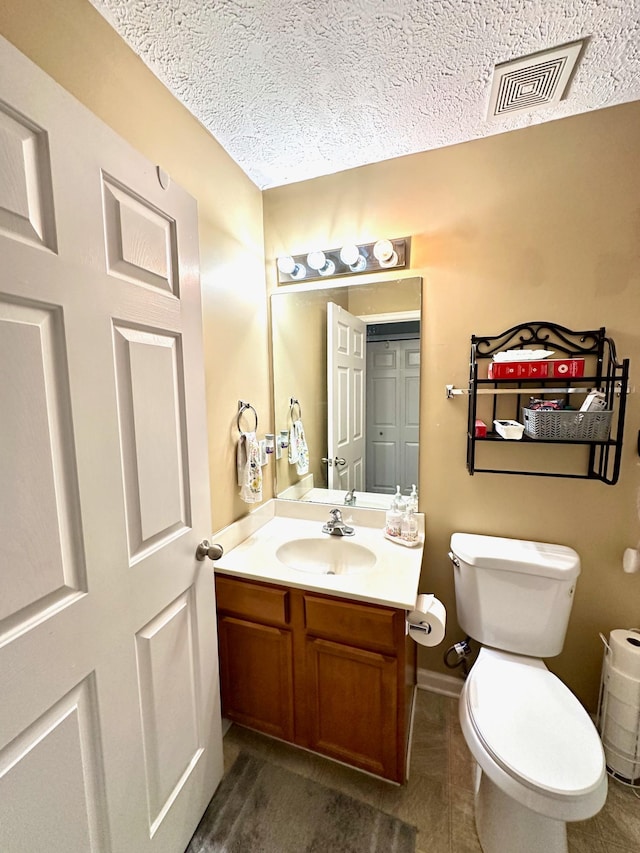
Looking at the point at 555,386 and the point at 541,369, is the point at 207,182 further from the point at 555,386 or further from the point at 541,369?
the point at 555,386

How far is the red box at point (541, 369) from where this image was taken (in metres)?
1.29

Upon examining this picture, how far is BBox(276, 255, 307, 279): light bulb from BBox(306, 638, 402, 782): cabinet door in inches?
62.9

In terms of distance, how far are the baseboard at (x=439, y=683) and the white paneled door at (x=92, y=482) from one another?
3.56ft

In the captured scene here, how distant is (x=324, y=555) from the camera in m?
1.60

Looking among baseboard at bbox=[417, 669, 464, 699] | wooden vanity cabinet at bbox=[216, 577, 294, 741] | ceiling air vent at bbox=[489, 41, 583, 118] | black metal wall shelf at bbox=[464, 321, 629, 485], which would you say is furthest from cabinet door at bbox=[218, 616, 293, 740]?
ceiling air vent at bbox=[489, 41, 583, 118]

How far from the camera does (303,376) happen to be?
1833mm

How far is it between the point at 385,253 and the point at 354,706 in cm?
179

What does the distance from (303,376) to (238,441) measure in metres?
0.51

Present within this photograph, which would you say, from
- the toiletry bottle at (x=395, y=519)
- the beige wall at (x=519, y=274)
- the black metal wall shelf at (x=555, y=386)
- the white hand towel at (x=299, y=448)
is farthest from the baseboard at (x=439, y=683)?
the white hand towel at (x=299, y=448)

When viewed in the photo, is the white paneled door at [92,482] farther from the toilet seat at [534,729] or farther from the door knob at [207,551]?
the toilet seat at [534,729]

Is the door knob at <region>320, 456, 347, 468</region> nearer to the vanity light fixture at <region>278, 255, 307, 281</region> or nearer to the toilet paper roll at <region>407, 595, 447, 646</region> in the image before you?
the toilet paper roll at <region>407, 595, 447, 646</region>

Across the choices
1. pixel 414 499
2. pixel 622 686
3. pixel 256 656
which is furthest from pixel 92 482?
pixel 622 686

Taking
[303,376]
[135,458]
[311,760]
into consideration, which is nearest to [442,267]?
[303,376]

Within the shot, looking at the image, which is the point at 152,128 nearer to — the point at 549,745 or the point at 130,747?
the point at 130,747
